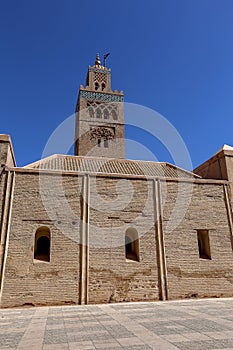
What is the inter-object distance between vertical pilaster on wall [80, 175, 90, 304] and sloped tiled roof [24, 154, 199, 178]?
5.84ft

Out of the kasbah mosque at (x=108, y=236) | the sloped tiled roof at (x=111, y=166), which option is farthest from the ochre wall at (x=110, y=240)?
the sloped tiled roof at (x=111, y=166)

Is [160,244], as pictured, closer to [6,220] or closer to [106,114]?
[6,220]

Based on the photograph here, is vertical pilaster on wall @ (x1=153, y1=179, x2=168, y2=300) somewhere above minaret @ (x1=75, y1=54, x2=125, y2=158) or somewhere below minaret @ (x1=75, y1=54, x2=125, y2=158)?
below

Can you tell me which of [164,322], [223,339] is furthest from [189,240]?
[223,339]

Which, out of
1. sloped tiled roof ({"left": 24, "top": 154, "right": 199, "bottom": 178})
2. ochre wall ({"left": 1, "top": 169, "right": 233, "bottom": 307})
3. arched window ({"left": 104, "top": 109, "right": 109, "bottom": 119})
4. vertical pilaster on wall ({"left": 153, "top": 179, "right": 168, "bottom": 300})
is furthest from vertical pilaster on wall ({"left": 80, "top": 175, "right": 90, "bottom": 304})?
arched window ({"left": 104, "top": 109, "right": 109, "bottom": 119})

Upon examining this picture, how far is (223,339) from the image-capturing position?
5.24 metres

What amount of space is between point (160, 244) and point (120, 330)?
6427 mm

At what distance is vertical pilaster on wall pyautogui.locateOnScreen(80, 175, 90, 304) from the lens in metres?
11.1

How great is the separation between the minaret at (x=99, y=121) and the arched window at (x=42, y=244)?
13.7 metres

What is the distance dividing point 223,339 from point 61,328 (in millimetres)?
3685

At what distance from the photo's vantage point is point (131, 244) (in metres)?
13.1

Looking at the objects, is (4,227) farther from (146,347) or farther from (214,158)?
(214,158)

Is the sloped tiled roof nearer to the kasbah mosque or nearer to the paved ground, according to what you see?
the kasbah mosque

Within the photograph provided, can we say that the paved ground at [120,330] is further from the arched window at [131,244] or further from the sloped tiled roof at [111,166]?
the sloped tiled roof at [111,166]
